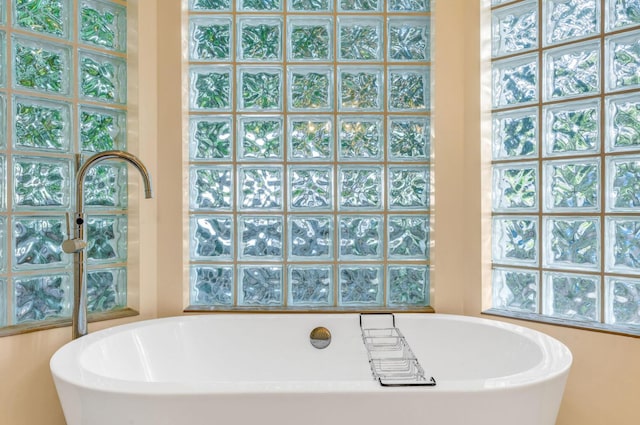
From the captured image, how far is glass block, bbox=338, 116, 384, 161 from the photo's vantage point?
5.71ft

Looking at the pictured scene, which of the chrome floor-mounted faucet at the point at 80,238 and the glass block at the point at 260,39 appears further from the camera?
the glass block at the point at 260,39

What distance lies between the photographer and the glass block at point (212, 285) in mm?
1733

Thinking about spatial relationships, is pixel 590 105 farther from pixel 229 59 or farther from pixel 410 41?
pixel 229 59

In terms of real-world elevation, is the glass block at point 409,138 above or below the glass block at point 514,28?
below

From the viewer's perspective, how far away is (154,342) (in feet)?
4.72

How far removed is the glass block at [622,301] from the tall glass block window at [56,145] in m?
1.82

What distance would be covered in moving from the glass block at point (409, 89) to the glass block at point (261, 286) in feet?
2.86

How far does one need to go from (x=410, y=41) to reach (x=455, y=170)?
0.59 meters

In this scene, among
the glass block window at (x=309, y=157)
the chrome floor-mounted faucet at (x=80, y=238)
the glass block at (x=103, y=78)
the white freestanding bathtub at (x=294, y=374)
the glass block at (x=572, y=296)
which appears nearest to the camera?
the white freestanding bathtub at (x=294, y=374)

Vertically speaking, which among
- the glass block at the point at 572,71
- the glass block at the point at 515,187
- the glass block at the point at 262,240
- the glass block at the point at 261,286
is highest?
the glass block at the point at 572,71

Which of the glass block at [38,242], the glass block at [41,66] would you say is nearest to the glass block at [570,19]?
the glass block at [41,66]

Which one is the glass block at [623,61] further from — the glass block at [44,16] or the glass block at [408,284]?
the glass block at [44,16]

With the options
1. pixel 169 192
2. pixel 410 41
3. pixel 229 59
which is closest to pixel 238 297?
pixel 169 192

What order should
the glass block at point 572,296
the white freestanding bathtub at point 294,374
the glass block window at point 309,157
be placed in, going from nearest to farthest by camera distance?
1. the white freestanding bathtub at point 294,374
2. the glass block at point 572,296
3. the glass block window at point 309,157
